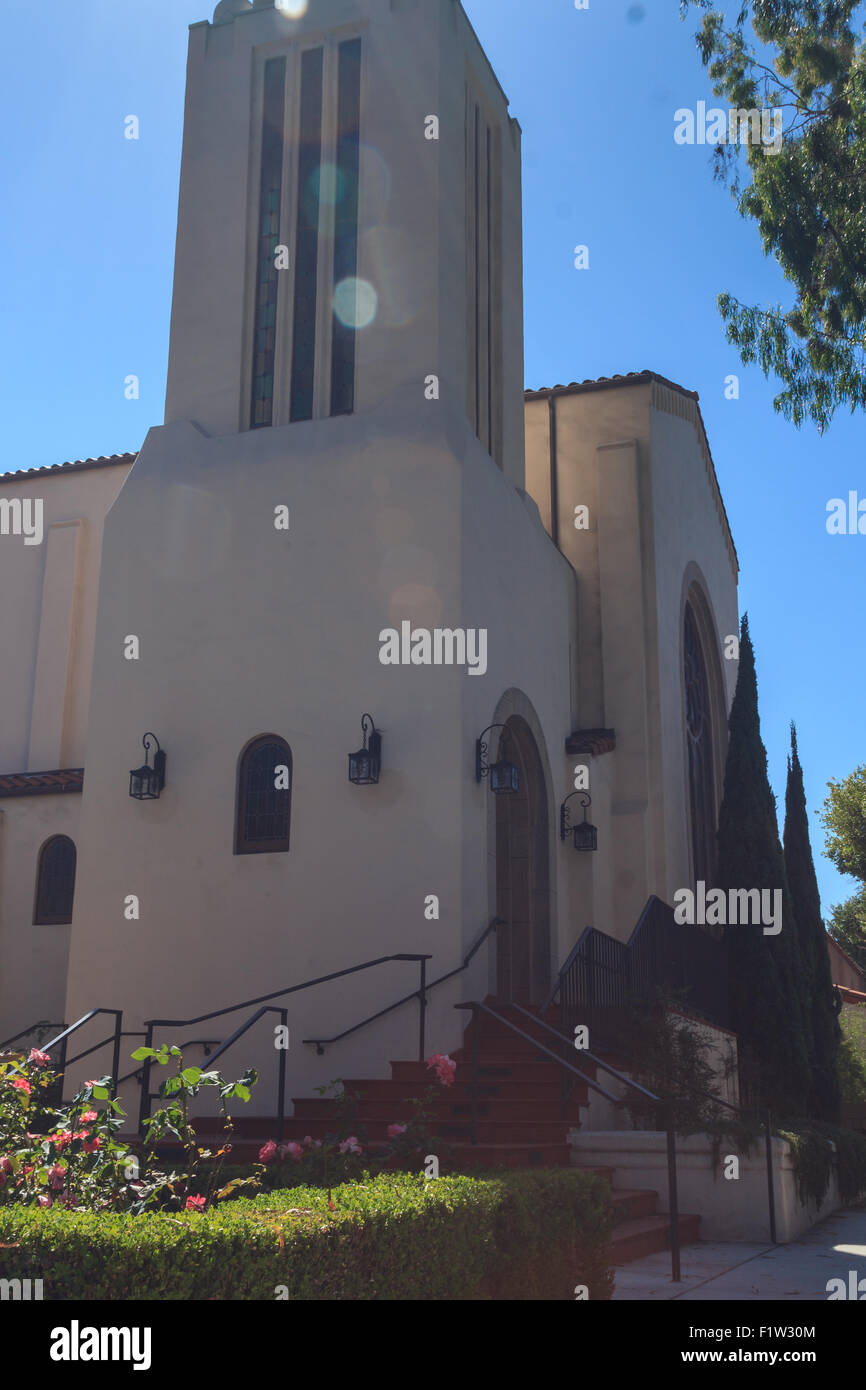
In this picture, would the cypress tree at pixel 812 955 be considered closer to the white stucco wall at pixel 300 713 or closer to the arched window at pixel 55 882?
the white stucco wall at pixel 300 713

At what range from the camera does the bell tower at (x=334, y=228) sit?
14.7m

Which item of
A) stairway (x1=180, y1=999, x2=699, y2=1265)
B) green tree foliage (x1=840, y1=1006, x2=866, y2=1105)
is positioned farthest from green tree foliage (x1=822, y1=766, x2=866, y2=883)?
stairway (x1=180, y1=999, x2=699, y2=1265)

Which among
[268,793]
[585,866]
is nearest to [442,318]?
[268,793]

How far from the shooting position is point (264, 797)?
13305 mm

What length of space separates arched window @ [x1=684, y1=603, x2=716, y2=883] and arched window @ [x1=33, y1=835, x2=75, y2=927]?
32.7 feet

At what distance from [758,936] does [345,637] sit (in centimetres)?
858

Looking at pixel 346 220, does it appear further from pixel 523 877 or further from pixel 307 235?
pixel 523 877

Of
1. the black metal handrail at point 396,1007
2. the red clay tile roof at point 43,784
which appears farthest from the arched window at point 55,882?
the black metal handrail at point 396,1007

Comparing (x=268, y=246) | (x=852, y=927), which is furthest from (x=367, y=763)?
(x=852, y=927)

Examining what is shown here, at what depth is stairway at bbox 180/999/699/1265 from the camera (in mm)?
9406

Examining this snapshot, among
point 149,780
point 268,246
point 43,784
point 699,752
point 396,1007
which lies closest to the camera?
point 396,1007

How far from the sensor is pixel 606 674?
18.1m

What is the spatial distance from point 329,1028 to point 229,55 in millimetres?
12432

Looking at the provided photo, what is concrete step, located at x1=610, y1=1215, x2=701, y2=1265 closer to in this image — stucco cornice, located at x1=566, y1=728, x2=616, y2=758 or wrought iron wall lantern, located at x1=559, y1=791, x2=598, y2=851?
wrought iron wall lantern, located at x1=559, y1=791, x2=598, y2=851
